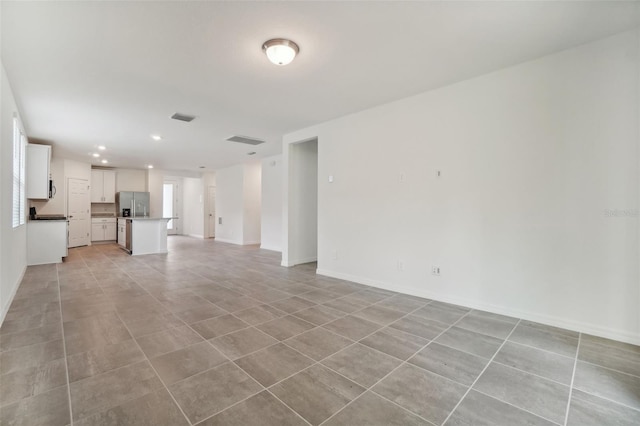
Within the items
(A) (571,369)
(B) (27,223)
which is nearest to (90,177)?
(B) (27,223)

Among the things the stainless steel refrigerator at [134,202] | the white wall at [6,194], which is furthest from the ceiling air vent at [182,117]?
the stainless steel refrigerator at [134,202]

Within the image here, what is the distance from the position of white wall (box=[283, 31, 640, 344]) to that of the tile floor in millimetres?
346

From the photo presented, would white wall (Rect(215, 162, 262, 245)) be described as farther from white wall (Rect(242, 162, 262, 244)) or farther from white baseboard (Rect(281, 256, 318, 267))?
white baseboard (Rect(281, 256, 318, 267))

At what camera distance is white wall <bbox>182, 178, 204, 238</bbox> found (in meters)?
11.2

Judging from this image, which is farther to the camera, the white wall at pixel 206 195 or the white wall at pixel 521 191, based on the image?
the white wall at pixel 206 195

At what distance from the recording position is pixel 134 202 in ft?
31.0

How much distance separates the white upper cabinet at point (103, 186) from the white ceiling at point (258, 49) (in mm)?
5661

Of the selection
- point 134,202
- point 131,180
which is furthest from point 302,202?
point 131,180

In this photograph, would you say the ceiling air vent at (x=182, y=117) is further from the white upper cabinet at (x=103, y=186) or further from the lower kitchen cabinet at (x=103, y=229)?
the lower kitchen cabinet at (x=103, y=229)

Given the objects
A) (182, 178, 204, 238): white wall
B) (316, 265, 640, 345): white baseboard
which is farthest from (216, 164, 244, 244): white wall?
(316, 265, 640, 345): white baseboard

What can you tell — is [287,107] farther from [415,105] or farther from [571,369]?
[571,369]

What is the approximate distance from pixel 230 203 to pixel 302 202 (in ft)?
15.1

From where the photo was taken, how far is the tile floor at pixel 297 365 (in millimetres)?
1531

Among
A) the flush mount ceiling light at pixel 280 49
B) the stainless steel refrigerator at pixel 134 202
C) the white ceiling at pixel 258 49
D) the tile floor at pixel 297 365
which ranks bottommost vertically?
the tile floor at pixel 297 365
